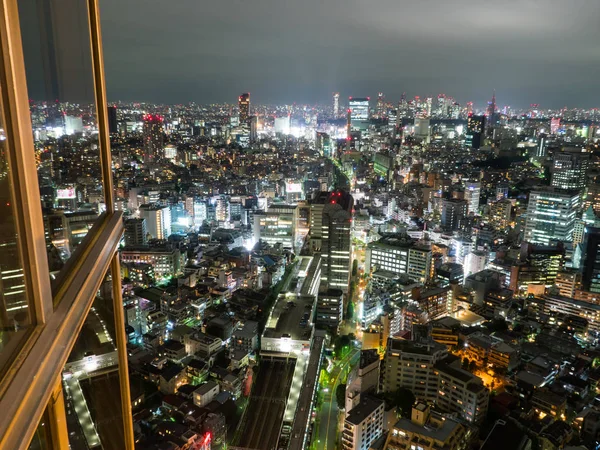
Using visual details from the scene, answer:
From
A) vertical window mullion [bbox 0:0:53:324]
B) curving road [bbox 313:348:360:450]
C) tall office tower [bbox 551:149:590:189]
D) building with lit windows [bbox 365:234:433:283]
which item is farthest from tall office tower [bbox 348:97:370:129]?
vertical window mullion [bbox 0:0:53:324]

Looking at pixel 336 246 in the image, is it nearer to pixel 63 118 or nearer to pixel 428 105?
pixel 63 118

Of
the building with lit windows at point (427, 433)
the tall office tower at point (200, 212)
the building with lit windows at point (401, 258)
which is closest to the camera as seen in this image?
the building with lit windows at point (427, 433)

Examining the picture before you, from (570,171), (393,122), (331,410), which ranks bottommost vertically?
(331,410)

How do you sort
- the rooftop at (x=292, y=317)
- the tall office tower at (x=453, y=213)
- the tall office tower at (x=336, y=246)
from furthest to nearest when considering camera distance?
the tall office tower at (x=453, y=213), the tall office tower at (x=336, y=246), the rooftop at (x=292, y=317)

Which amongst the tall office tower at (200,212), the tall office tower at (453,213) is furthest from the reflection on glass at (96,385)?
the tall office tower at (453,213)

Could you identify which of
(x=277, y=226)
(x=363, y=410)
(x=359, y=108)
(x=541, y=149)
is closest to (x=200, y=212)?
(x=277, y=226)

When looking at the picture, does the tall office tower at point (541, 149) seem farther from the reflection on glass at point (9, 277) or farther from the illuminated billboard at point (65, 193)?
the reflection on glass at point (9, 277)
